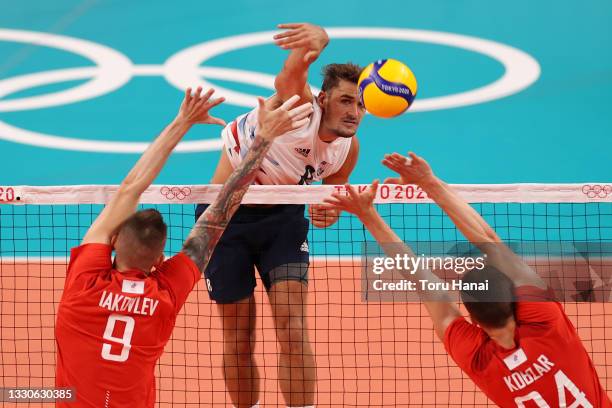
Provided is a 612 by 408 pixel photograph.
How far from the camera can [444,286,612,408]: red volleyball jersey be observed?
564 centimetres

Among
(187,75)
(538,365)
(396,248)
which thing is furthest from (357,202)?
(187,75)

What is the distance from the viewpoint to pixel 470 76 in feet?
59.0

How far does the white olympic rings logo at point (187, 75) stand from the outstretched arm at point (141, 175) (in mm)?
9267

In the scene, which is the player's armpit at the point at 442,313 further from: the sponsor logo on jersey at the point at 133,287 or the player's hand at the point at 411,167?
the sponsor logo on jersey at the point at 133,287

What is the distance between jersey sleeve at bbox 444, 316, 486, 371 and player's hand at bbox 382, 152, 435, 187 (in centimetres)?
102

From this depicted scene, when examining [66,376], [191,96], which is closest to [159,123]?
[191,96]

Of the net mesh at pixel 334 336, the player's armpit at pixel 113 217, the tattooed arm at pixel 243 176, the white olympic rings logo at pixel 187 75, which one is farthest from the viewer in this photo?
the white olympic rings logo at pixel 187 75

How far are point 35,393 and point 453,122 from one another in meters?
10.3

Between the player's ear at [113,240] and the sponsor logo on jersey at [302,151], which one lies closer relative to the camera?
the player's ear at [113,240]

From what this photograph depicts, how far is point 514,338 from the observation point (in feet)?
18.8

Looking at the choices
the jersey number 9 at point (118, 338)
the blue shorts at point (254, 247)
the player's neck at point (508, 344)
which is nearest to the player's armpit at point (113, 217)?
the jersey number 9 at point (118, 338)

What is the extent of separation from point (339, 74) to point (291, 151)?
2.67 ft

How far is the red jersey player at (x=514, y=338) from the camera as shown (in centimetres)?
564
